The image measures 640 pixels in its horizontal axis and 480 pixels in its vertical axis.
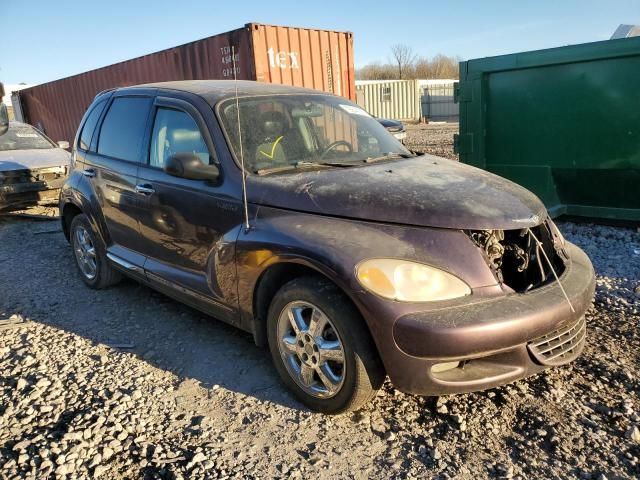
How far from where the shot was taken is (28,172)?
830cm

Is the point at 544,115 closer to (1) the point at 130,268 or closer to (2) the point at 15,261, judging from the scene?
(1) the point at 130,268

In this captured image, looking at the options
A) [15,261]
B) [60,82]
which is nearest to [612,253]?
[15,261]

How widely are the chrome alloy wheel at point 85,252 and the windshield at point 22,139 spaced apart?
5.20 m

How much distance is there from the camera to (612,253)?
506 centimetres

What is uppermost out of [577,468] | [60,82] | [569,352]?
[60,82]

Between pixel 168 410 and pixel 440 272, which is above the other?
pixel 440 272

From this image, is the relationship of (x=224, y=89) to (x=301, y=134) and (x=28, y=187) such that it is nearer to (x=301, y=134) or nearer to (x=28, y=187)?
(x=301, y=134)

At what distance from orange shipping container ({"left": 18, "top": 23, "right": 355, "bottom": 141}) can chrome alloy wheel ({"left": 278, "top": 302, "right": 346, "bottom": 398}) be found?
280 inches

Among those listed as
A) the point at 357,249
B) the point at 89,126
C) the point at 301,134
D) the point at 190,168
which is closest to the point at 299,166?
the point at 301,134

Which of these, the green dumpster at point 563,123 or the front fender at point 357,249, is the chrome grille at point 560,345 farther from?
the green dumpster at point 563,123

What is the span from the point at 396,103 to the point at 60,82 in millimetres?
21871

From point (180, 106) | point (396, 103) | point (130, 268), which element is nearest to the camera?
point (180, 106)

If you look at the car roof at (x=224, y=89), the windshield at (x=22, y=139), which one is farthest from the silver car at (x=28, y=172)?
the car roof at (x=224, y=89)

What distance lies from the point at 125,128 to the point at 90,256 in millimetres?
1390
